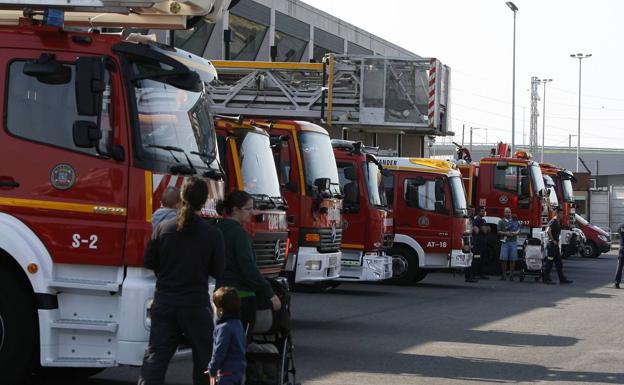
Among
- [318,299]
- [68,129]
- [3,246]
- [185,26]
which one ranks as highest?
[185,26]

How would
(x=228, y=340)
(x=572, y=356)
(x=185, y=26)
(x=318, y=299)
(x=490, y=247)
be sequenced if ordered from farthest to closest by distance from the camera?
(x=490, y=247) < (x=318, y=299) < (x=572, y=356) < (x=185, y=26) < (x=228, y=340)

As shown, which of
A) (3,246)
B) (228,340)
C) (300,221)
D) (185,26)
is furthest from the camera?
(300,221)

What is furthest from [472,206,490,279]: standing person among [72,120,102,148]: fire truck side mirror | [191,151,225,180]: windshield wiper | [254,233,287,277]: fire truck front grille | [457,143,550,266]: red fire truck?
[72,120,102,148]: fire truck side mirror

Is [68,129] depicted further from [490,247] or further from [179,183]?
[490,247]

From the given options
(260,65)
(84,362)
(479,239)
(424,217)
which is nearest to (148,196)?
(84,362)

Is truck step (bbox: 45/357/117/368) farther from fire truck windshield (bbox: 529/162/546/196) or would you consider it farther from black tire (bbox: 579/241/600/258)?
black tire (bbox: 579/241/600/258)

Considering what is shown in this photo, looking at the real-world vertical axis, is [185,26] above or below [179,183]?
above

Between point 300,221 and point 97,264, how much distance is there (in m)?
8.04

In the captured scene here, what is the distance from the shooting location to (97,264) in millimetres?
9375

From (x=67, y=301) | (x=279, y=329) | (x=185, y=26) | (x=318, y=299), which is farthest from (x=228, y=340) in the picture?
(x=318, y=299)

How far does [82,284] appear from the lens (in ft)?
30.8

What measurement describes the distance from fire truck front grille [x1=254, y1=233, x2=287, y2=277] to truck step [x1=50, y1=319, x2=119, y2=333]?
12.6 feet

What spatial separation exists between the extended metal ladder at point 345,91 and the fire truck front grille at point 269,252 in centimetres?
964

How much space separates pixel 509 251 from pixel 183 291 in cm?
A: 2180
